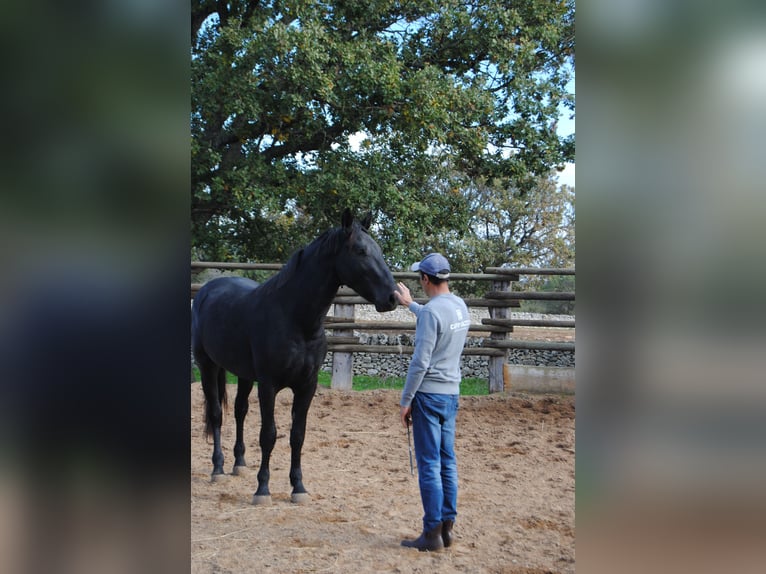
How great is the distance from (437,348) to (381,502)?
1545mm

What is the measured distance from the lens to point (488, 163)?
10.6 meters

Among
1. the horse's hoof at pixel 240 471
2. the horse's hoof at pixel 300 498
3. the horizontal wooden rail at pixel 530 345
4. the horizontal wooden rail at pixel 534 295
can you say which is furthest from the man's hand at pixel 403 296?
the horizontal wooden rail at pixel 530 345

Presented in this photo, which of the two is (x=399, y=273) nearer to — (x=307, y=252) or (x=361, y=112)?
(x=361, y=112)

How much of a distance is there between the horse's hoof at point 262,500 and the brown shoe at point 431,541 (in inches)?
50.6

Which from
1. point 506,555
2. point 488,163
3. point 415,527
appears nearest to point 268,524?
point 415,527

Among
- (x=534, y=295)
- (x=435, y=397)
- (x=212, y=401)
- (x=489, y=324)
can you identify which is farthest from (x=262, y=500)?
(x=534, y=295)

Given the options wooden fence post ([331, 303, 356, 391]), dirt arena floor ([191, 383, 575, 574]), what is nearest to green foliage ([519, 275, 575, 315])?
wooden fence post ([331, 303, 356, 391])

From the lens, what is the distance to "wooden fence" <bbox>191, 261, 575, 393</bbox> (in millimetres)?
8930

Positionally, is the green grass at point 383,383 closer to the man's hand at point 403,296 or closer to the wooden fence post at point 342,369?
the wooden fence post at point 342,369

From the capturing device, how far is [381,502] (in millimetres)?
4641

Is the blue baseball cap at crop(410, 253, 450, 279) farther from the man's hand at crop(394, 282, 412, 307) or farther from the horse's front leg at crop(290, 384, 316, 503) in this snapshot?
the horse's front leg at crop(290, 384, 316, 503)
